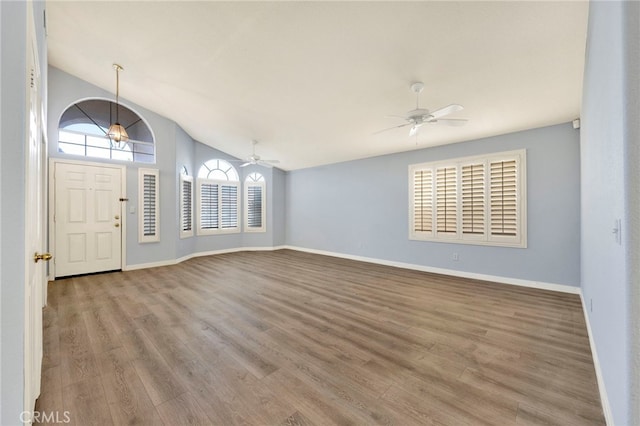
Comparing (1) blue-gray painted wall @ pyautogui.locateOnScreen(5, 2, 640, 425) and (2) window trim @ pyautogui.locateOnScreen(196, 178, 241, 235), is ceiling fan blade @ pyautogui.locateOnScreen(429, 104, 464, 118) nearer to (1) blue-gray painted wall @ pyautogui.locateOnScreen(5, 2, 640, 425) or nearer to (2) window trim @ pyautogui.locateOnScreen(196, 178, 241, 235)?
(1) blue-gray painted wall @ pyautogui.locateOnScreen(5, 2, 640, 425)

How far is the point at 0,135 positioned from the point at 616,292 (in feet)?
8.52

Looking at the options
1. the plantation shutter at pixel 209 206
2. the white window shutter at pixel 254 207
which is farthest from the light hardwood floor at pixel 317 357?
the white window shutter at pixel 254 207

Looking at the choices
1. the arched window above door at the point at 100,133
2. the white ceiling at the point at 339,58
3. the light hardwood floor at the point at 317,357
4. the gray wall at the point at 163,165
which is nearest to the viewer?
the light hardwood floor at the point at 317,357

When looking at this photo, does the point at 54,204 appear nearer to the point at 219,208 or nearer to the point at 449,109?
the point at 219,208

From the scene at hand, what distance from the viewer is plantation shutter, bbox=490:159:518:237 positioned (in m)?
4.27

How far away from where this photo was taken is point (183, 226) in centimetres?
636

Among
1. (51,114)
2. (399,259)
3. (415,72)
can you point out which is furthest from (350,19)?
(51,114)

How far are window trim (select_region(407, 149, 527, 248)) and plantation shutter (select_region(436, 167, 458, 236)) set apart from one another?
0.13ft

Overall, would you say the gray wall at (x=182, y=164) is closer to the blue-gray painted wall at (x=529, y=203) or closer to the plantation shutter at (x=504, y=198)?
the blue-gray painted wall at (x=529, y=203)

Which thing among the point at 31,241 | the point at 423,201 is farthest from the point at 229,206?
the point at 31,241

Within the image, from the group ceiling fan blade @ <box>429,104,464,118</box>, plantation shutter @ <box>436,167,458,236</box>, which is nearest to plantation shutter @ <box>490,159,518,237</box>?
plantation shutter @ <box>436,167,458,236</box>

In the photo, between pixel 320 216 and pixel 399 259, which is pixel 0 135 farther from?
pixel 320 216

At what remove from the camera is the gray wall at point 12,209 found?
917mm

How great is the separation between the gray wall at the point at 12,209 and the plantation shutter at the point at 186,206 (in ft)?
18.5
